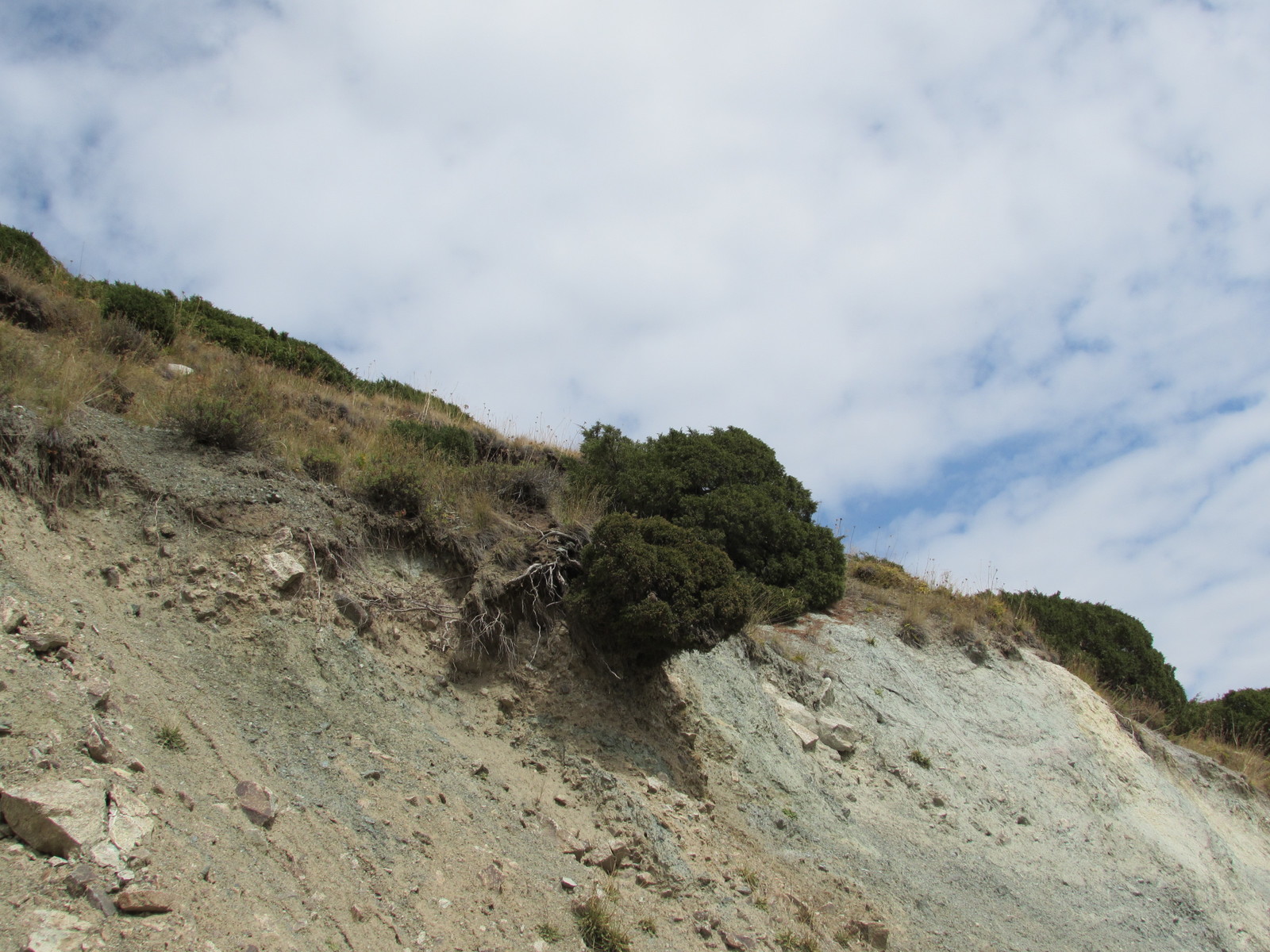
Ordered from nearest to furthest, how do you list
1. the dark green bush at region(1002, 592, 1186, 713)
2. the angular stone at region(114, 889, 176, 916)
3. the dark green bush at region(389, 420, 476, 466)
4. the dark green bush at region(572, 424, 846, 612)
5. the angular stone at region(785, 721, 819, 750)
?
the angular stone at region(114, 889, 176, 916) → the angular stone at region(785, 721, 819, 750) → the dark green bush at region(389, 420, 476, 466) → the dark green bush at region(572, 424, 846, 612) → the dark green bush at region(1002, 592, 1186, 713)

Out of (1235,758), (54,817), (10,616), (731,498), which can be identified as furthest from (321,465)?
(1235,758)

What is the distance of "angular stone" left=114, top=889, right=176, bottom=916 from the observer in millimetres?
4484

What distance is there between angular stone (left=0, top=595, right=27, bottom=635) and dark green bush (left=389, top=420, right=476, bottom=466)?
6979mm

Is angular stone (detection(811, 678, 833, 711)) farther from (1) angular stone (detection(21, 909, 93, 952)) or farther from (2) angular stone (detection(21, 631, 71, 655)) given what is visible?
(1) angular stone (detection(21, 909, 93, 952))

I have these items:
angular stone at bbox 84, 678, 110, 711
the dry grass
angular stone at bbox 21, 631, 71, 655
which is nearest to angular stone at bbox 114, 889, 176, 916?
angular stone at bbox 84, 678, 110, 711

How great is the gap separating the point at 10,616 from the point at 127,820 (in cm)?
210

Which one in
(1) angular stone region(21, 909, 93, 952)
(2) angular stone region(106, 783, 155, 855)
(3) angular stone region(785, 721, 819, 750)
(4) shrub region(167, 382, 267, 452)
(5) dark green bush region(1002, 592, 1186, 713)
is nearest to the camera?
(1) angular stone region(21, 909, 93, 952)

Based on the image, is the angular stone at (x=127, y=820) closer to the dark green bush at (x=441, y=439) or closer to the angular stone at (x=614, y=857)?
the angular stone at (x=614, y=857)

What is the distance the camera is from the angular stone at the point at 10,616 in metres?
5.96

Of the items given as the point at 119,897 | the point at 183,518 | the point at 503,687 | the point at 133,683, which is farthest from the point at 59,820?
the point at 503,687

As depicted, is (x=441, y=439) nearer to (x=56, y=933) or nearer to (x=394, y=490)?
(x=394, y=490)

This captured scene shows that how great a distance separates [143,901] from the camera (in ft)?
14.9

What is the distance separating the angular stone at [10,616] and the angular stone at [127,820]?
1.67 meters

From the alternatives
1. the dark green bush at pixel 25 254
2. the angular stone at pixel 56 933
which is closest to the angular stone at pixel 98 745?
the angular stone at pixel 56 933
